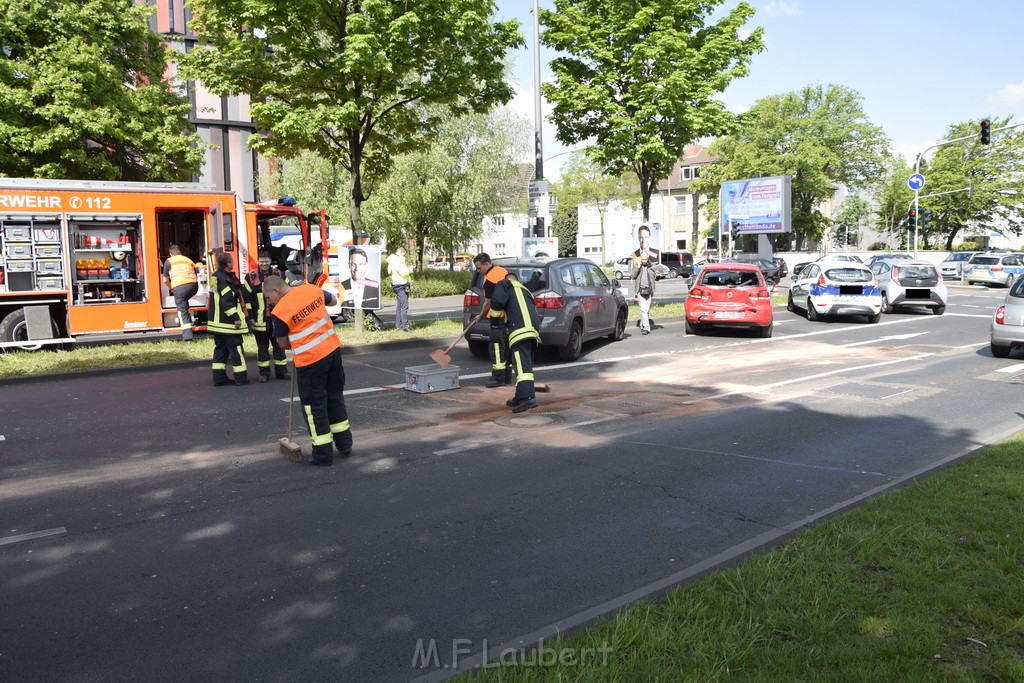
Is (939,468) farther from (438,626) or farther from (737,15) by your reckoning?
(737,15)

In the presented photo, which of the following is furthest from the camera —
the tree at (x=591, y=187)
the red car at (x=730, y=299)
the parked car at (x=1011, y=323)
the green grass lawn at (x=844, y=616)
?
the tree at (x=591, y=187)

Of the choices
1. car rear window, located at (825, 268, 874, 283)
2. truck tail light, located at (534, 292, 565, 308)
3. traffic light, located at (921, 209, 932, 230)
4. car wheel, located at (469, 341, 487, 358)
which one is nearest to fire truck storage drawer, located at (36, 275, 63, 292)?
car wheel, located at (469, 341, 487, 358)

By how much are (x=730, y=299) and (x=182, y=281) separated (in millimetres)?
10620

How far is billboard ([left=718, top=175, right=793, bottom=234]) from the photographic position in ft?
138

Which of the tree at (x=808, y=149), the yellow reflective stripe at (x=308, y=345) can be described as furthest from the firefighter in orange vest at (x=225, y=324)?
the tree at (x=808, y=149)

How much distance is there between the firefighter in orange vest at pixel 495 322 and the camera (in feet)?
31.6

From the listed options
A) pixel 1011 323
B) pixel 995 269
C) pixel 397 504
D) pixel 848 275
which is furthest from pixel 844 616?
pixel 995 269

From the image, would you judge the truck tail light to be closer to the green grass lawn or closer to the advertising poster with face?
the advertising poster with face

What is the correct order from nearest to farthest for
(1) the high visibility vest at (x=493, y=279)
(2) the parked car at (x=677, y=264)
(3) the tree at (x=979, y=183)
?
(1) the high visibility vest at (x=493, y=279)
(2) the parked car at (x=677, y=264)
(3) the tree at (x=979, y=183)

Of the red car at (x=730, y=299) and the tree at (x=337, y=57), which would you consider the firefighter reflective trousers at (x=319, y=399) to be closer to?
the tree at (x=337, y=57)

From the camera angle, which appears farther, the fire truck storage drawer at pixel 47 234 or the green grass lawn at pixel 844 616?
the fire truck storage drawer at pixel 47 234

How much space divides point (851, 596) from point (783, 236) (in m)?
66.8

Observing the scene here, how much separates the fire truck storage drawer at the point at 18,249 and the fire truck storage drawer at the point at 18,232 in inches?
A: 3.3

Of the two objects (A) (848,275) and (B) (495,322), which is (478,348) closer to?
(B) (495,322)
